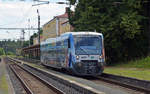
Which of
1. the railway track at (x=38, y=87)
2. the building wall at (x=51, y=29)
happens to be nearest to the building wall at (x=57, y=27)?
the building wall at (x=51, y=29)

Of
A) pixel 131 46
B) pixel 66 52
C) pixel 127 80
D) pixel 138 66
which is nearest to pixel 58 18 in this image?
pixel 131 46

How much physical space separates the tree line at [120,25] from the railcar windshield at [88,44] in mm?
8844

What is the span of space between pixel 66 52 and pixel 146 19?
13.7 metres

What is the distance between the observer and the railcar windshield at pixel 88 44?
1986 cm

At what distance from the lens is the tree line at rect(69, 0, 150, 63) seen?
2862 cm

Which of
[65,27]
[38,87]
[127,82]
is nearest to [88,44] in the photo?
[127,82]

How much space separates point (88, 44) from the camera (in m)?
20.1

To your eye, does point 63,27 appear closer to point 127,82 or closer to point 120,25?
point 120,25

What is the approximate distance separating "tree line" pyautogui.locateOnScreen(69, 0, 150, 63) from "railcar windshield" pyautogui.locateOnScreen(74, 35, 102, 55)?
8.84 m

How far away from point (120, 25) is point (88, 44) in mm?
9449

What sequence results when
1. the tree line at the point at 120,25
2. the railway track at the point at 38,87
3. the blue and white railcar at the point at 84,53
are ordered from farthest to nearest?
1. the tree line at the point at 120,25
2. the blue and white railcar at the point at 84,53
3. the railway track at the point at 38,87

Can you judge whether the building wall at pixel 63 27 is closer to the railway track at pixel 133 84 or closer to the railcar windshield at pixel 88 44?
the railcar windshield at pixel 88 44

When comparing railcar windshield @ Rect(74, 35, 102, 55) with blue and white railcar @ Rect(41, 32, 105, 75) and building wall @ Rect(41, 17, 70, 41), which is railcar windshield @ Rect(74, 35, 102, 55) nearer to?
blue and white railcar @ Rect(41, 32, 105, 75)

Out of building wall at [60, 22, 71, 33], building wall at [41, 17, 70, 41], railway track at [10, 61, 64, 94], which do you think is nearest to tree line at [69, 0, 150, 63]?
railway track at [10, 61, 64, 94]
